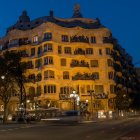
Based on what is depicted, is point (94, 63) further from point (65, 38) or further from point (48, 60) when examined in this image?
point (48, 60)

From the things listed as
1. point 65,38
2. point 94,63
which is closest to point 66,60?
point 65,38

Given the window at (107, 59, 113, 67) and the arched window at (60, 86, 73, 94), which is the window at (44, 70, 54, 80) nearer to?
the arched window at (60, 86, 73, 94)

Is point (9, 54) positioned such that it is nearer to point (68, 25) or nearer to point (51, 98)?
point (51, 98)

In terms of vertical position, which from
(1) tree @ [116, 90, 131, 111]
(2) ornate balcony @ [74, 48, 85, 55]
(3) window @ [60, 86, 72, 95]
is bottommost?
(1) tree @ [116, 90, 131, 111]

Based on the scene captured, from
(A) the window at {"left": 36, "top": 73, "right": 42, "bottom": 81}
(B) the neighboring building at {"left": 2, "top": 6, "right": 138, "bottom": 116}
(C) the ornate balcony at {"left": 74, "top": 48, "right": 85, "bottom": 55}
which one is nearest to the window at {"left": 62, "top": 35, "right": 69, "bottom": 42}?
(B) the neighboring building at {"left": 2, "top": 6, "right": 138, "bottom": 116}

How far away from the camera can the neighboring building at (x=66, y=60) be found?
76.5 meters

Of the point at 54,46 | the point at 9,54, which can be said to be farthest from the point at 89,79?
the point at 9,54

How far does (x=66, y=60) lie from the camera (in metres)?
79.2

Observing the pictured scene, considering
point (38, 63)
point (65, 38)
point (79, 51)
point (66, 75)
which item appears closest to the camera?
point (66, 75)

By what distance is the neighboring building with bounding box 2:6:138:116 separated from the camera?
251 ft

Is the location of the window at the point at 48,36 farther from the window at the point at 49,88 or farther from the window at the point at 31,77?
the window at the point at 49,88

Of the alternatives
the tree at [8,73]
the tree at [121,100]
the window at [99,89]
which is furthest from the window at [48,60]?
the tree at [121,100]

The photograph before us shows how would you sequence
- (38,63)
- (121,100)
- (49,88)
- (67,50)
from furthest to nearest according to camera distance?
(121,100)
(67,50)
(38,63)
(49,88)

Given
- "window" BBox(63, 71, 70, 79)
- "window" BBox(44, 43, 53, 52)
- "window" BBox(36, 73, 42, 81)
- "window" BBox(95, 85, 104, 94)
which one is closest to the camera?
"window" BBox(44, 43, 53, 52)
